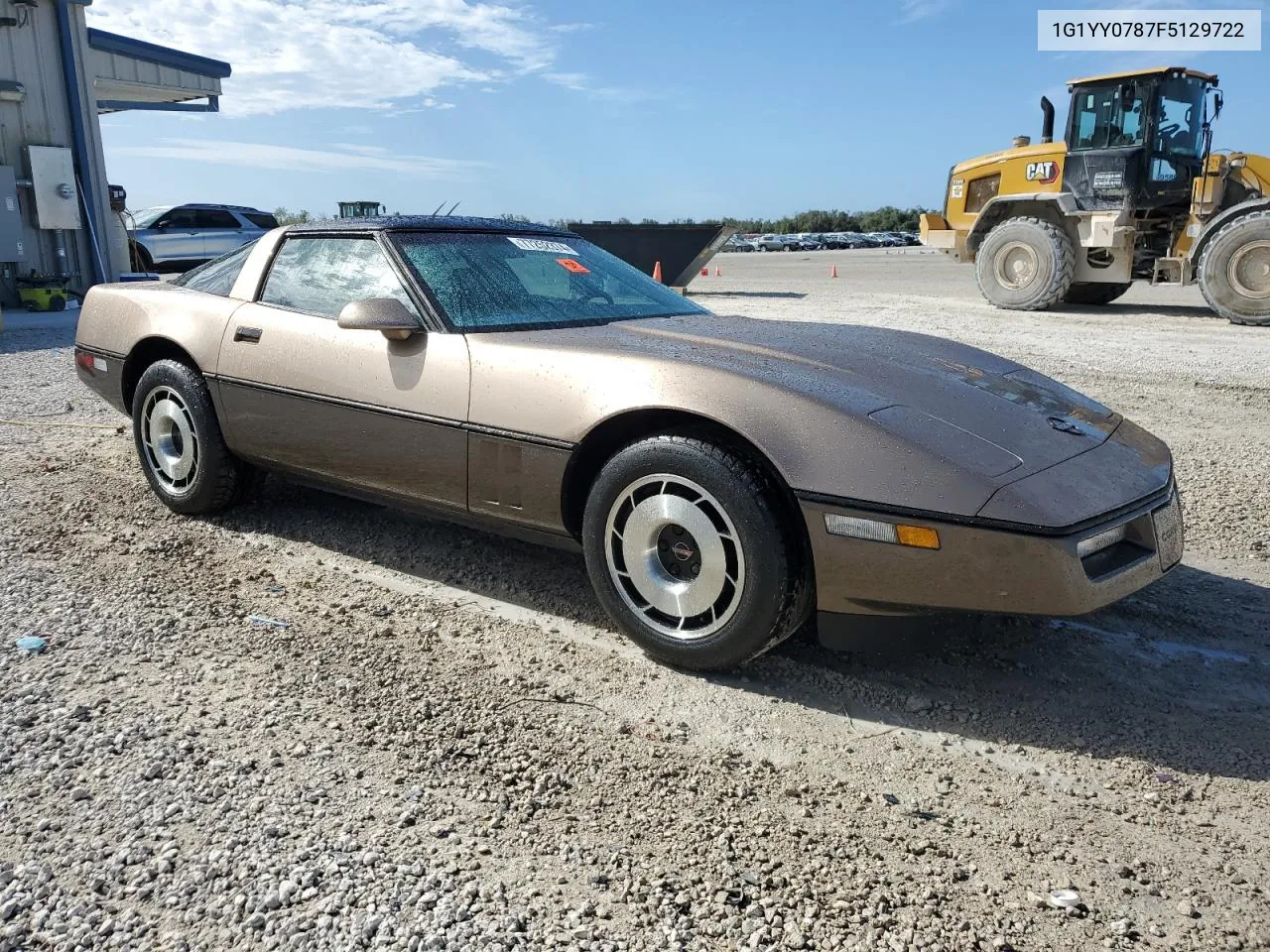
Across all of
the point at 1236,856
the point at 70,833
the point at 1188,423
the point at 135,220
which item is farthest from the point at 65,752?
the point at 135,220

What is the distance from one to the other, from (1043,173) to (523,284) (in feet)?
39.9

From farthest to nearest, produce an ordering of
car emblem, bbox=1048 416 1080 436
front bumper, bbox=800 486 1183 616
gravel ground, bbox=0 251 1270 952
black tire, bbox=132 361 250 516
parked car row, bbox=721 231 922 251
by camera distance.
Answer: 1. parked car row, bbox=721 231 922 251
2. black tire, bbox=132 361 250 516
3. car emblem, bbox=1048 416 1080 436
4. front bumper, bbox=800 486 1183 616
5. gravel ground, bbox=0 251 1270 952

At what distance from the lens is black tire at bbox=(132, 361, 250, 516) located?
13.8 ft

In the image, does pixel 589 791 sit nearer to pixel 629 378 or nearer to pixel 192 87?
pixel 629 378

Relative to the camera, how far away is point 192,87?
19219mm

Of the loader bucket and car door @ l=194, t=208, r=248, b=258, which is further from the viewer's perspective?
car door @ l=194, t=208, r=248, b=258

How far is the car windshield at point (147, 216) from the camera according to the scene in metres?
17.9

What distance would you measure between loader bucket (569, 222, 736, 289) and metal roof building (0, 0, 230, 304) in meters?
7.75

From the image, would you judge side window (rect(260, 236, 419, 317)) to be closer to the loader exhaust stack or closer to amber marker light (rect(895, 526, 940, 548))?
amber marker light (rect(895, 526, 940, 548))

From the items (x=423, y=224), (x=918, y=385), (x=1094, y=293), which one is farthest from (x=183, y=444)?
(x=1094, y=293)

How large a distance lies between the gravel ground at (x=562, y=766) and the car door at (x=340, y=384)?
43 cm

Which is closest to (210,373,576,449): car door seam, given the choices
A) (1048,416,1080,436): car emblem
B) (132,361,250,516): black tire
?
(132,361,250,516): black tire

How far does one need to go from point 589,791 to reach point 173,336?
302cm

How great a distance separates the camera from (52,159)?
13.9m
